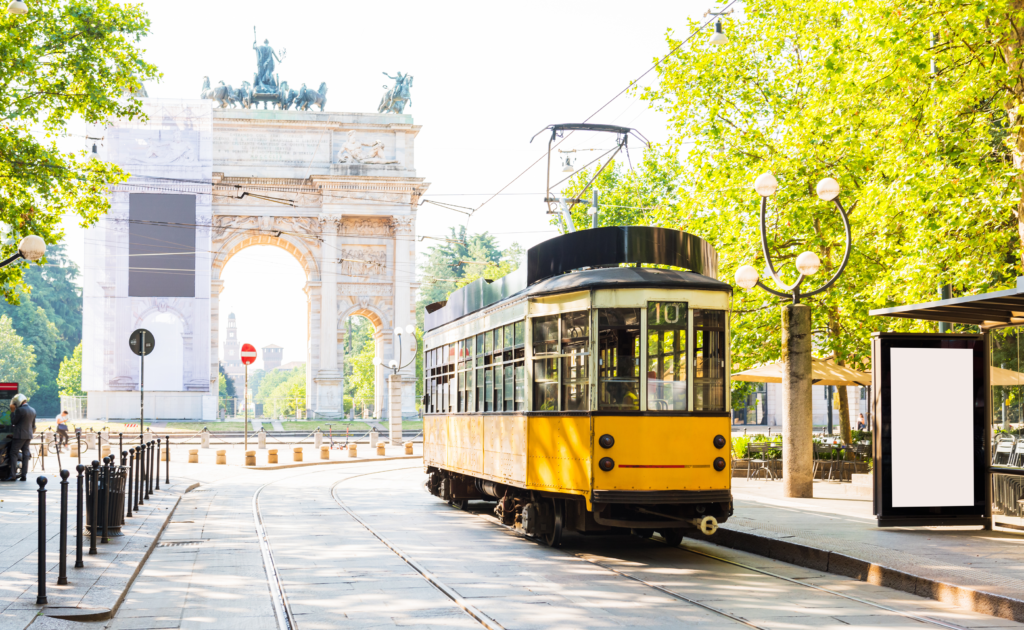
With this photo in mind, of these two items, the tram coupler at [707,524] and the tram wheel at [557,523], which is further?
the tram wheel at [557,523]

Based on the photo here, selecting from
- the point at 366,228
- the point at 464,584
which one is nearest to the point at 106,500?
the point at 464,584

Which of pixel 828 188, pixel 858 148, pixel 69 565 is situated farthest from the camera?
pixel 858 148

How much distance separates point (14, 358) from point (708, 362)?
290 feet

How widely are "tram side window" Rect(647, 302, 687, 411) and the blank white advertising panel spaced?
10.4ft

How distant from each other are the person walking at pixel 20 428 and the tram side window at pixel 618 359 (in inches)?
554

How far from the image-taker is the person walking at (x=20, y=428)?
20.8m

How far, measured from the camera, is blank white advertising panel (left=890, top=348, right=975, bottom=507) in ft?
41.4

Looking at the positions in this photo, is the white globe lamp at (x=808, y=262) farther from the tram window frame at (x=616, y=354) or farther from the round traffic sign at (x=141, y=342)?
the round traffic sign at (x=141, y=342)

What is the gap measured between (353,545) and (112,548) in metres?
2.63

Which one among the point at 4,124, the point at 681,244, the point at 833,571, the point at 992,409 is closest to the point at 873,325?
the point at 992,409

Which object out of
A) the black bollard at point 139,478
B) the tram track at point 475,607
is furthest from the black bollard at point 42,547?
the black bollard at point 139,478

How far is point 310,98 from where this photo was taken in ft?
207

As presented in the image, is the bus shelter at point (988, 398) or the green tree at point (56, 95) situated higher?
the green tree at point (56, 95)

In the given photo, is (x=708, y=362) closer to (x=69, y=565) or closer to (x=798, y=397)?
(x=69, y=565)
